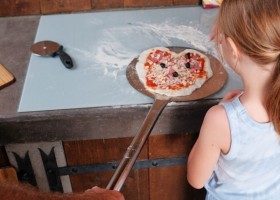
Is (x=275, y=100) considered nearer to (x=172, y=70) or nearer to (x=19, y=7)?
(x=172, y=70)

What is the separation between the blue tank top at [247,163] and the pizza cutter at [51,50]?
513 mm

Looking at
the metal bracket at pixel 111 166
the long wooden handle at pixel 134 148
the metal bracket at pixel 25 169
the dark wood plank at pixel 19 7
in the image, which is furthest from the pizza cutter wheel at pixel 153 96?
the dark wood plank at pixel 19 7

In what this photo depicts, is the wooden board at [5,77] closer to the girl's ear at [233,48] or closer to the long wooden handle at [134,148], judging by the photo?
the long wooden handle at [134,148]

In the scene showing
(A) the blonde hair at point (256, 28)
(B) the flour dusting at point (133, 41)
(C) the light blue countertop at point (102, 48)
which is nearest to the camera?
(A) the blonde hair at point (256, 28)

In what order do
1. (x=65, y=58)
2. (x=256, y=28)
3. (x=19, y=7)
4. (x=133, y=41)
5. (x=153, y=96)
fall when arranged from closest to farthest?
1. (x=256, y=28)
2. (x=153, y=96)
3. (x=65, y=58)
4. (x=133, y=41)
5. (x=19, y=7)

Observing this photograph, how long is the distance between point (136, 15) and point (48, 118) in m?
0.58

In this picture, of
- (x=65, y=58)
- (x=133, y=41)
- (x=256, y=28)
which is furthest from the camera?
(x=133, y=41)

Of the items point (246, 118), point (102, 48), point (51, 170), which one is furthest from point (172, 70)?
point (51, 170)

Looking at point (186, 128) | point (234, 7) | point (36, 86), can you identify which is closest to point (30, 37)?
point (36, 86)

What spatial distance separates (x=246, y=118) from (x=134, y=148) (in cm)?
23

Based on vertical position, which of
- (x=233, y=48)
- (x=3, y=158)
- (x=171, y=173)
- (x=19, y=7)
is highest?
(x=233, y=48)

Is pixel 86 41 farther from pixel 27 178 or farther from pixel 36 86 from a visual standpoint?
pixel 27 178

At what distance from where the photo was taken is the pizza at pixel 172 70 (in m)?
0.96

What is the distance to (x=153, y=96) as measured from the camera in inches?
37.2
